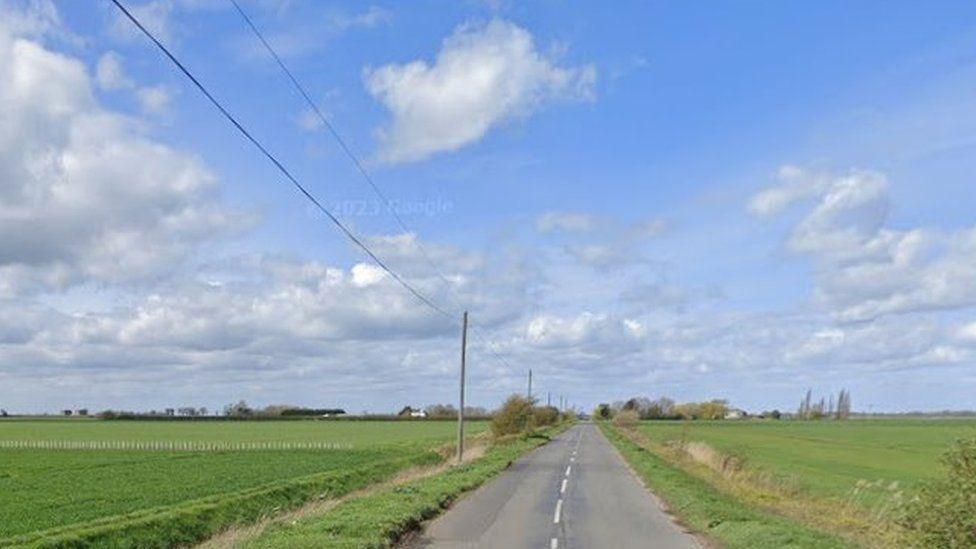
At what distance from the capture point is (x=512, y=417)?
90.2 metres

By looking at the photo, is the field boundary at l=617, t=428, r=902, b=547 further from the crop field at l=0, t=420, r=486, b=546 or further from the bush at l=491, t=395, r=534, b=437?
the bush at l=491, t=395, r=534, b=437

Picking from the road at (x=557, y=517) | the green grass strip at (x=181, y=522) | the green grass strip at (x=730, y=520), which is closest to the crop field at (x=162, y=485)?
the green grass strip at (x=181, y=522)

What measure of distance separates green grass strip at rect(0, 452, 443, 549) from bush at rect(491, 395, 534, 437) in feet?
173

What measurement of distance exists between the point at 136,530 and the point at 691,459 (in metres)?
36.7

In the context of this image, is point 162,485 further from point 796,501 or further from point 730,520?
point 730,520

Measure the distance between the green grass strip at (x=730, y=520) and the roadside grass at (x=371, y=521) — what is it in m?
6.20

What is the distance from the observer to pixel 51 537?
2180 centimetres

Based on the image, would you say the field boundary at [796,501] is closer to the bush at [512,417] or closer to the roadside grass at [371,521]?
the roadside grass at [371,521]

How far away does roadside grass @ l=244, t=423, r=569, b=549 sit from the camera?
56.1 ft

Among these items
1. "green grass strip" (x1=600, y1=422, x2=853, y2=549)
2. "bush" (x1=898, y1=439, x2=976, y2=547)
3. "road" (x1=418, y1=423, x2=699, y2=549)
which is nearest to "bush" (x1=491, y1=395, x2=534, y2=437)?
"road" (x1=418, y1=423, x2=699, y2=549)

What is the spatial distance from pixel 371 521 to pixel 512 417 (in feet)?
233

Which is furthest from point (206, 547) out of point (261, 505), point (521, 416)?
point (521, 416)

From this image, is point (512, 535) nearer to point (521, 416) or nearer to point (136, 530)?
point (136, 530)

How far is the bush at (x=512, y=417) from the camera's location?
90281mm
